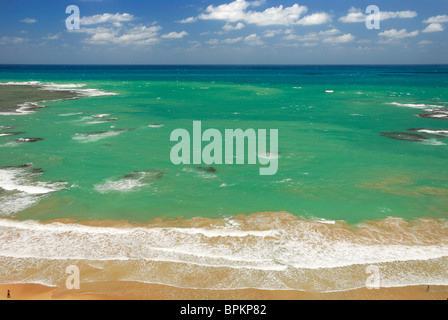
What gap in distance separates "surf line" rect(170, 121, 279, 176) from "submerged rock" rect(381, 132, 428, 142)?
1042 centimetres

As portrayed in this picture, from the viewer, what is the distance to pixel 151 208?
48.0 feet

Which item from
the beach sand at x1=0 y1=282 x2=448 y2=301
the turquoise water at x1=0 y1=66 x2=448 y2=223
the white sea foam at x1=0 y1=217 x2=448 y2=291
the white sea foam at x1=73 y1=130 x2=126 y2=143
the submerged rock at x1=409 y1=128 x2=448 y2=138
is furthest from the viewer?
the submerged rock at x1=409 y1=128 x2=448 y2=138

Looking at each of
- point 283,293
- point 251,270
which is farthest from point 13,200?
point 283,293

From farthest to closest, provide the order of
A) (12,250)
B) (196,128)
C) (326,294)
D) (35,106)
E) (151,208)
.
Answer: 1. (35,106)
2. (196,128)
3. (151,208)
4. (12,250)
5. (326,294)

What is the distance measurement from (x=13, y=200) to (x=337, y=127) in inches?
1155

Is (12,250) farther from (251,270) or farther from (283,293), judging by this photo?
(283,293)

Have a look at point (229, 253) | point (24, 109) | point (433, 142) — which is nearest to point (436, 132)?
point (433, 142)

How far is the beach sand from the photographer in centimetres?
894

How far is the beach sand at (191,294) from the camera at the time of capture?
29.3 feet

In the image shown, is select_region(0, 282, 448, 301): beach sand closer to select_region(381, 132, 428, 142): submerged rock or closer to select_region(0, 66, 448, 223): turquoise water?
select_region(0, 66, 448, 223): turquoise water

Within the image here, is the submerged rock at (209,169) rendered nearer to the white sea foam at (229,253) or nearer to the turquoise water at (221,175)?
the turquoise water at (221,175)

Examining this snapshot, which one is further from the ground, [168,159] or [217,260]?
[168,159]

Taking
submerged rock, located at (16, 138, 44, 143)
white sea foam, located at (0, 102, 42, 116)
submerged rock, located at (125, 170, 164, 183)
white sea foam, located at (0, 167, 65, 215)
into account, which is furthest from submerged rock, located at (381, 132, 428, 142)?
white sea foam, located at (0, 102, 42, 116)

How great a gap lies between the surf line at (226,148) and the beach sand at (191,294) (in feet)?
34.4
